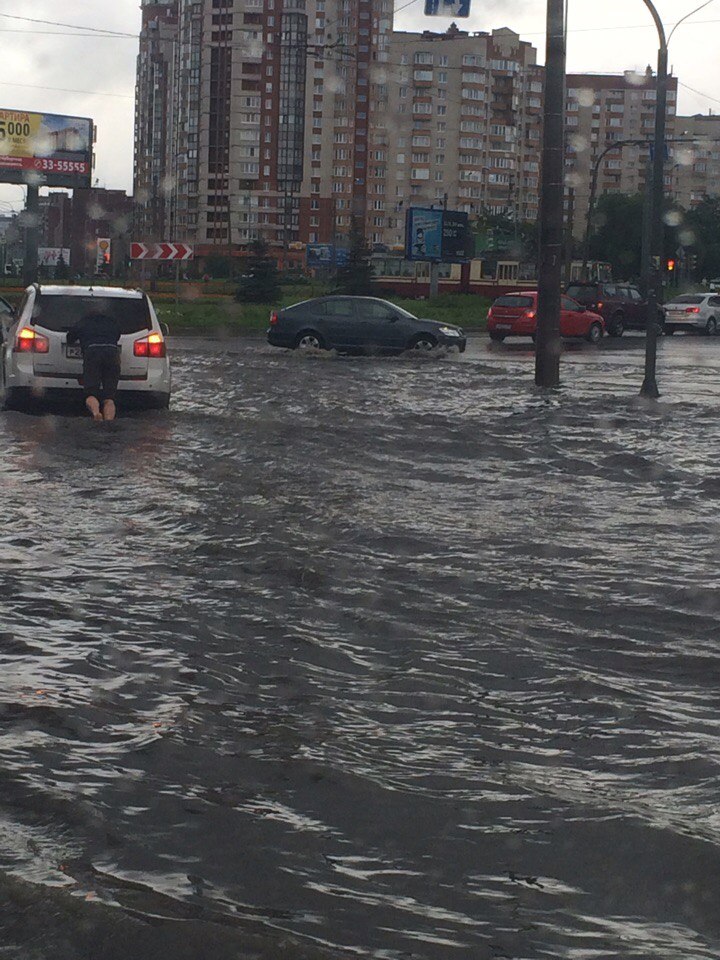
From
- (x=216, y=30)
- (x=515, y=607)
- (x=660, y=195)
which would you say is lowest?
(x=515, y=607)

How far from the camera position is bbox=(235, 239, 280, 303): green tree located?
201ft

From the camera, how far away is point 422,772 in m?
5.12

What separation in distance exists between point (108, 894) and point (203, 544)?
230 inches

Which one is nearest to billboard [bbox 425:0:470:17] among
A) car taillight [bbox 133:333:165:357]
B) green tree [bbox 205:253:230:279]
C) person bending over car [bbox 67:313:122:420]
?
car taillight [bbox 133:333:165:357]

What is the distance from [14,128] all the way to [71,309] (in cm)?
6238

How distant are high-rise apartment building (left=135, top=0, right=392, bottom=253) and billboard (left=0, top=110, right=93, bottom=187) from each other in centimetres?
7987

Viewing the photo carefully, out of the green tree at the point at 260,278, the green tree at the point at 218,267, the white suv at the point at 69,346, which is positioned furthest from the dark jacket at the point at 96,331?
the green tree at the point at 218,267

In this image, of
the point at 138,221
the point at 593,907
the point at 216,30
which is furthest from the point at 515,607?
the point at 138,221

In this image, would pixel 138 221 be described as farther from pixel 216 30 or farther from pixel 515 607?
pixel 515 607

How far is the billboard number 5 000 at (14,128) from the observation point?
7606 cm

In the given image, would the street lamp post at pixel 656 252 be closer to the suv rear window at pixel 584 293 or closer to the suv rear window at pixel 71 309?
the suv rear window at pixel 71 309

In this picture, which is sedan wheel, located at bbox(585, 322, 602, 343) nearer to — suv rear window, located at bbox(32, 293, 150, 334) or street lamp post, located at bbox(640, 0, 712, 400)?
street lamp post, located at bbox(640, 0, 712, 400)

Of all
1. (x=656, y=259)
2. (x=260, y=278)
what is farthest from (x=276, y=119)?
(x=656, y=259)

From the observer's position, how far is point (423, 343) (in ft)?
116
